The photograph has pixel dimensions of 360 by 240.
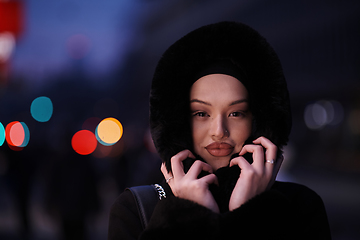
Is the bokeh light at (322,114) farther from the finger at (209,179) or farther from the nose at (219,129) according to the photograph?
the finger at (209,179)

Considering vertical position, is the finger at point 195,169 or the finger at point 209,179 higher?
the finger at point 195,169

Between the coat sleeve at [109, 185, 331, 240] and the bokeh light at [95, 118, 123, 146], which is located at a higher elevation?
the bokeh light at [95, 118, 123, 146]

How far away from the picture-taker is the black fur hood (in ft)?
6.38

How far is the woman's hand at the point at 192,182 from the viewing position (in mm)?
1674

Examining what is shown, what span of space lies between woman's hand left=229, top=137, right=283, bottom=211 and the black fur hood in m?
0.13

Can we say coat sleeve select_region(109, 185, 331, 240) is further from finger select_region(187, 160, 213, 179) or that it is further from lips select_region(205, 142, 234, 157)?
lips select_region(205, 142, 234, 157)

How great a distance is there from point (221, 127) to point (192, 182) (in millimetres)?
410

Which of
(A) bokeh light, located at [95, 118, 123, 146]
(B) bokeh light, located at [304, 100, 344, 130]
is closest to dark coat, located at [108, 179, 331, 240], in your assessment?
(B) bokeh light, located at [304, 100, 344, 130]

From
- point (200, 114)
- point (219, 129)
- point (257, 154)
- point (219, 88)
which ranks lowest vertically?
point (257, 154)

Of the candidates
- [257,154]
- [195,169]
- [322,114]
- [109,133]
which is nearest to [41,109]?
[109,133]

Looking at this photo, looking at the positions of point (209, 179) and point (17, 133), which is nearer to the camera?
point (209, 179)

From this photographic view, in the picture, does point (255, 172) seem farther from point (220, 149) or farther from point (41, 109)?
point (41, 109)

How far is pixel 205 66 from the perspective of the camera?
2086mm

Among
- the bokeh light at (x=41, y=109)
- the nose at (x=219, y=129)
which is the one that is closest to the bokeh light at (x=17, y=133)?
the bokeh light at (x=41, y=109)
